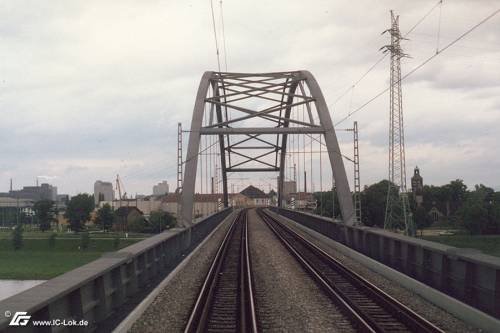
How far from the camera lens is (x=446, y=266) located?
11844mm

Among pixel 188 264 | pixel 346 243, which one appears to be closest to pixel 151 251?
pixel 188 264

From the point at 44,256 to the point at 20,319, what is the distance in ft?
186

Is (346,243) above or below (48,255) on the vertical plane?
above

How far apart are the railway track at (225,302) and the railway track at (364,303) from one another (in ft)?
5.84

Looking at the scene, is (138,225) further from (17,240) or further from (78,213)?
(17,240)

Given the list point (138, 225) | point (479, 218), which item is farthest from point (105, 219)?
point (479, 218)

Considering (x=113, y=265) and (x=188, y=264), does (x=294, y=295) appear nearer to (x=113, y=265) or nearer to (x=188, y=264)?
(x=113, y=265)

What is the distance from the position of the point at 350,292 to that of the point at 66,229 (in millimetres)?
89737

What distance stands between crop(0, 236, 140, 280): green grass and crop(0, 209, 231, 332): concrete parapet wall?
32983 millimetres

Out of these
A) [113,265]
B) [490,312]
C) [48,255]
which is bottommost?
[48,255]

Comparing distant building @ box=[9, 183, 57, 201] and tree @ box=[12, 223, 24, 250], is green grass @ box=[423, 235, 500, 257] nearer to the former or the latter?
tree @ box=[12, 223, 24, 250]

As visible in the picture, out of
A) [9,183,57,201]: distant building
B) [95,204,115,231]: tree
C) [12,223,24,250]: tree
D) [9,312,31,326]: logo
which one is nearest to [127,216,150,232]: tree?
[95,204,115,231]: tree

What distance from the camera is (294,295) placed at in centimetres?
1288

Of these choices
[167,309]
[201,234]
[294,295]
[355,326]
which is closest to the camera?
[355,326]
